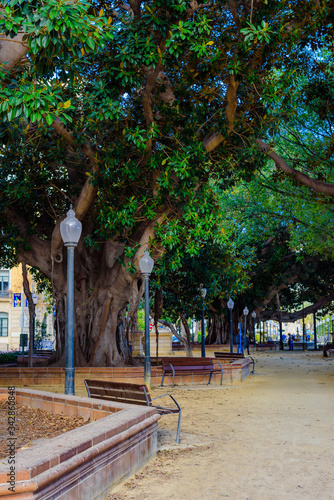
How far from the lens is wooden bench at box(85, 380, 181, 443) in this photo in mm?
7156

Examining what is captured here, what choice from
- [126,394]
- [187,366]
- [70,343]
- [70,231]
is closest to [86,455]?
[126,394]

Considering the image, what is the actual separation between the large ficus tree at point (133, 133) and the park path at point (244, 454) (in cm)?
394

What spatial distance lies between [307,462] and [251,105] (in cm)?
829

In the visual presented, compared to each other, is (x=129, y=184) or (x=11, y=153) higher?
(x=11, y=153)

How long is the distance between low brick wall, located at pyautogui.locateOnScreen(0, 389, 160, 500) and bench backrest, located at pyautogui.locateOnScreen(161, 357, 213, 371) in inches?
282

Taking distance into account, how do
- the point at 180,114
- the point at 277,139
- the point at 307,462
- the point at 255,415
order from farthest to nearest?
1. the point at 277,139
2. the point at 180,114
3. the point at 255,415
4. the point at 307,462

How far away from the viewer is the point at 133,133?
35.6 ft

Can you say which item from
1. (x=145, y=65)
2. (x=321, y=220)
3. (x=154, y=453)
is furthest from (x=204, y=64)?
(x=321, y=220)

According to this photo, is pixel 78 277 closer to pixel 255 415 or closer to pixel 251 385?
pixel 251 385

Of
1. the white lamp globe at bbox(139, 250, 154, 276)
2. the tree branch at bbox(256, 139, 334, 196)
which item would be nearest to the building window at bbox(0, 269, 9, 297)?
the white lamp globe at bbox(139, 250, 154, 276)

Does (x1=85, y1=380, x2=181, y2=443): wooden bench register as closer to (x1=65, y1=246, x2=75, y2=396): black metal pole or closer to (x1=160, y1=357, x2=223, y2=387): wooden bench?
(x1=65, y1=246, x2=75, y2=396): black metal pole

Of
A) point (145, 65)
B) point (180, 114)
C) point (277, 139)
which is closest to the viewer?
point (145, 65)

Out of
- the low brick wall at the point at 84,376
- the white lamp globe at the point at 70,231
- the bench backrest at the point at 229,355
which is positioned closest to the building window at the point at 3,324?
the bench backrest at the point at 229,355

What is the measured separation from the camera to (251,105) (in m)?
12.2
